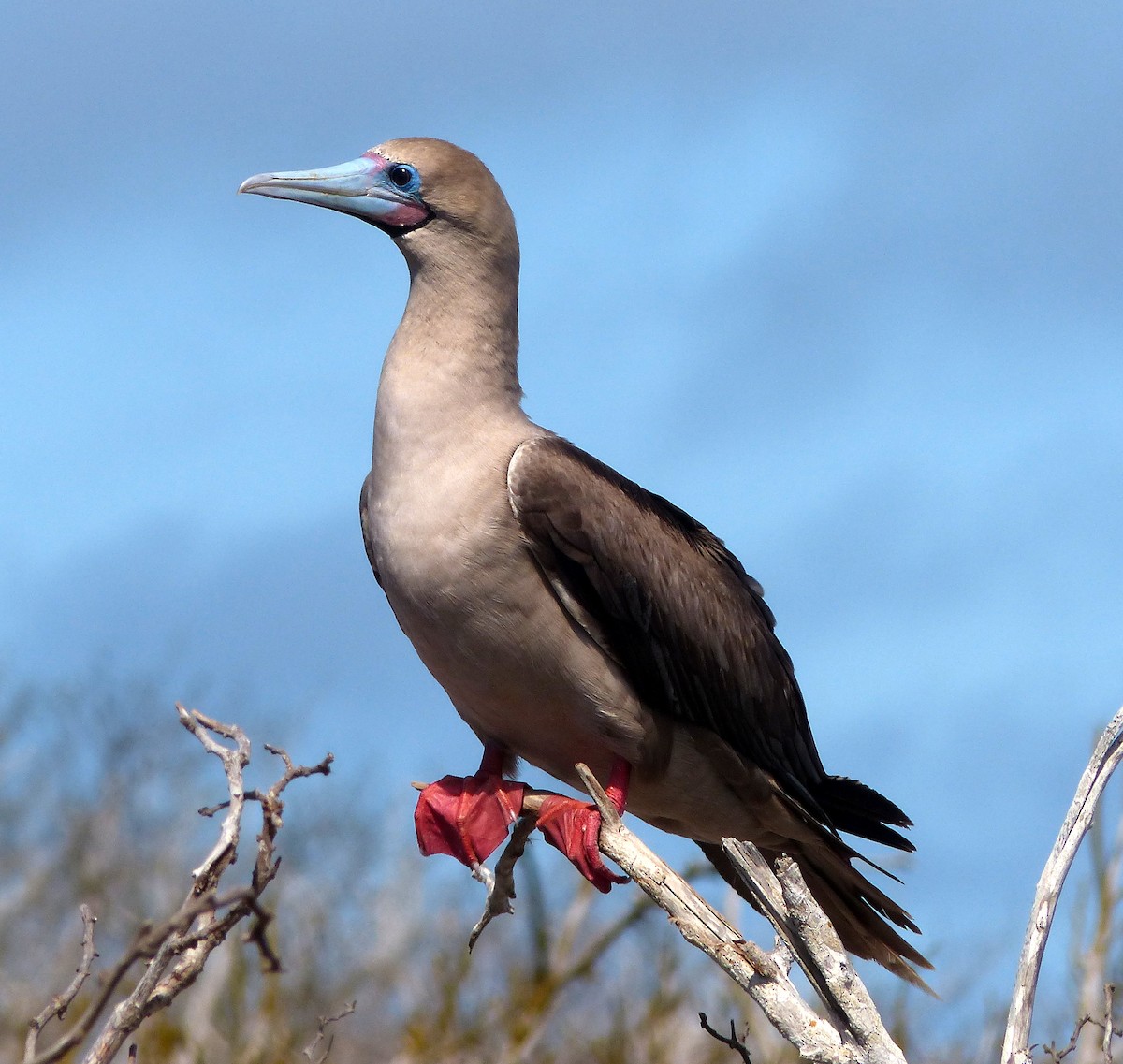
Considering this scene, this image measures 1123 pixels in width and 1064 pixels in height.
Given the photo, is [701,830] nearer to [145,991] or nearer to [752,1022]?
[752,1022]

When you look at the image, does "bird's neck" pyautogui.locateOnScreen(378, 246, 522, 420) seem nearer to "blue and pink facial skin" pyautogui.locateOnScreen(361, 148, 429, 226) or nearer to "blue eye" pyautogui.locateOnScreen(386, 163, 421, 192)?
"blue and pink facial skin" pyautogui.locateOnScreen(361, 148, 429, 226)

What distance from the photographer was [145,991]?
3229mm

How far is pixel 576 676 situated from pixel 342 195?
1941 millimetres

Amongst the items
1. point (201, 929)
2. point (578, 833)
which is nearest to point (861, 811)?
point (578, 833)

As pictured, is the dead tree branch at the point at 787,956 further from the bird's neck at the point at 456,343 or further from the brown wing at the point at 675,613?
the bird's neck at the point at 456,343

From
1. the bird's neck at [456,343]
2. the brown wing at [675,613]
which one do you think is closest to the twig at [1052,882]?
the brown wing at [675,613]

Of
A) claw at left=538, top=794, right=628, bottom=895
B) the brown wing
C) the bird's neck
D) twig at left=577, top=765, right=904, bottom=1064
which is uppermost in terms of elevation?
the bird's neck

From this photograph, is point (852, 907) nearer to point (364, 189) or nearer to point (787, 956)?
point (787, 956)

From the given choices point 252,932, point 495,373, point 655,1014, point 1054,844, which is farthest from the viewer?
point 655,1014

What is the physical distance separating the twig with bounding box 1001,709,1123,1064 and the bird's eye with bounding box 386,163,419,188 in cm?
304

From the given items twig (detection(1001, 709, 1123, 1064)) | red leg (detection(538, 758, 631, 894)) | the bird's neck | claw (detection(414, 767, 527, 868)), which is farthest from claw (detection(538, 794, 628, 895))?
twig (detection(1001, 709, 1123, 1064))

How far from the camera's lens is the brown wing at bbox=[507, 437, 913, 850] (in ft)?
16.7

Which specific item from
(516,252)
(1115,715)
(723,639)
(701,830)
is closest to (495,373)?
(516,252)

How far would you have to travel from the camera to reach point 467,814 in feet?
16.9
